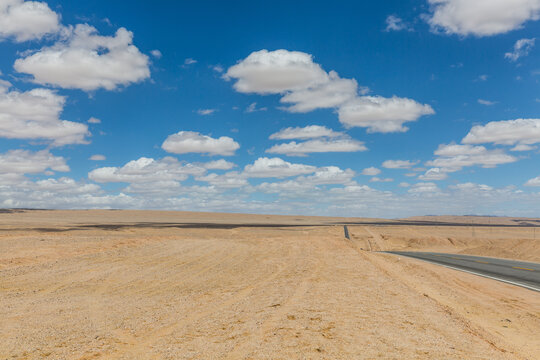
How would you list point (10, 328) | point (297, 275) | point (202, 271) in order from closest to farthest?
point (10, 328) → point (297, 275) → point (202, 271)

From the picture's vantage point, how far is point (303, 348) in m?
7.13

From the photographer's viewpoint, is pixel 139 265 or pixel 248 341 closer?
pixel 248 341

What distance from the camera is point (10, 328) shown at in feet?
30.5

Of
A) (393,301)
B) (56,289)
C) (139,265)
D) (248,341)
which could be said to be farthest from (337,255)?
(248,341)

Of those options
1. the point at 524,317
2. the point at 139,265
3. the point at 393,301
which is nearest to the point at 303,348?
the point at 393,301

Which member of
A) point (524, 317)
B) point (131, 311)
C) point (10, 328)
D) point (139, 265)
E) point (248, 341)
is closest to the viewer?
point (248, 341)

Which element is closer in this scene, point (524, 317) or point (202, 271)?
point (524, 317)

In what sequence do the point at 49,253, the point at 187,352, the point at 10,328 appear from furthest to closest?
the point at 49,253, the point at 10,328, the point at 187,352

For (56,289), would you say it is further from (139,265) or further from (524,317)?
(524,317)

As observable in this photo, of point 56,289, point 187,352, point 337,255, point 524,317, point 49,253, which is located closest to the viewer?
point 187,352

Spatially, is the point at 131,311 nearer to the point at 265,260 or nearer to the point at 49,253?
the point at 265,260

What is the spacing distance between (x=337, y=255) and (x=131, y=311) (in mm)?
17030

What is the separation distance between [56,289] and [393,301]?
1229 centimetres

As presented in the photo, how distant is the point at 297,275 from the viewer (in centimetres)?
1731
